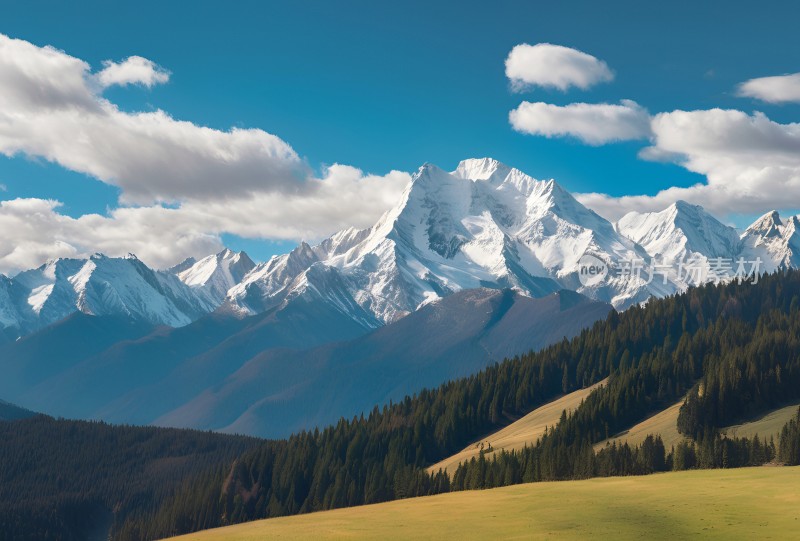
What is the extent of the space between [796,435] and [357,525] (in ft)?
256

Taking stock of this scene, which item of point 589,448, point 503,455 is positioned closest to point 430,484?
point 503,455

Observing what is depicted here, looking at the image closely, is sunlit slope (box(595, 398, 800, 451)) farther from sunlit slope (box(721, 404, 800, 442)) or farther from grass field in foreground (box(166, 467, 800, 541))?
grass field in foreground (box(166, 467, 800, 541))

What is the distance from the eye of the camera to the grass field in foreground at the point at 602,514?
9169cm

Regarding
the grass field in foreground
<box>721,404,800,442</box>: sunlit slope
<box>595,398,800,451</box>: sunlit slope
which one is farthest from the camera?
<box>595,398,800,451</box>: sunlit slope

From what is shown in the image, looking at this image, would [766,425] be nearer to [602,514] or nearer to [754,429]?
[754,429]

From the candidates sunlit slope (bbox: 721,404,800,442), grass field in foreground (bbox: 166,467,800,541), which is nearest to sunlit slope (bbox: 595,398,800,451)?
sunlit slope (bbox: 721,404,800,442)

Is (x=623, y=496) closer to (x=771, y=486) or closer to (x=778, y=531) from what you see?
(x=771, y=486)

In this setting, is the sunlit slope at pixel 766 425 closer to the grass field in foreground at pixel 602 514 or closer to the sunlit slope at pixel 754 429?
the sunlit slope at pixel 754 429

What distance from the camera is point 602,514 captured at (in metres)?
102

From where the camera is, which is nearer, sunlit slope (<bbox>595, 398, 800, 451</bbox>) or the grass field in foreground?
the grass field in foreground

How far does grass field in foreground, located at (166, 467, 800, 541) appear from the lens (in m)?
91.7

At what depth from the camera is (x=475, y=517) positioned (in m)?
108

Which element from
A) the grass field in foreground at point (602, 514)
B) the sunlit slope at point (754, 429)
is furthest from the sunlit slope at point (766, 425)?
the grass field in foreground at point (602, 514)

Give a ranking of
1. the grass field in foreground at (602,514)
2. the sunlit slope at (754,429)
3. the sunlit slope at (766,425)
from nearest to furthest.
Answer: the grass field in foreground at (602,514) < the sunlit slope at (766,425) < the sunlit slope at (754,429)
